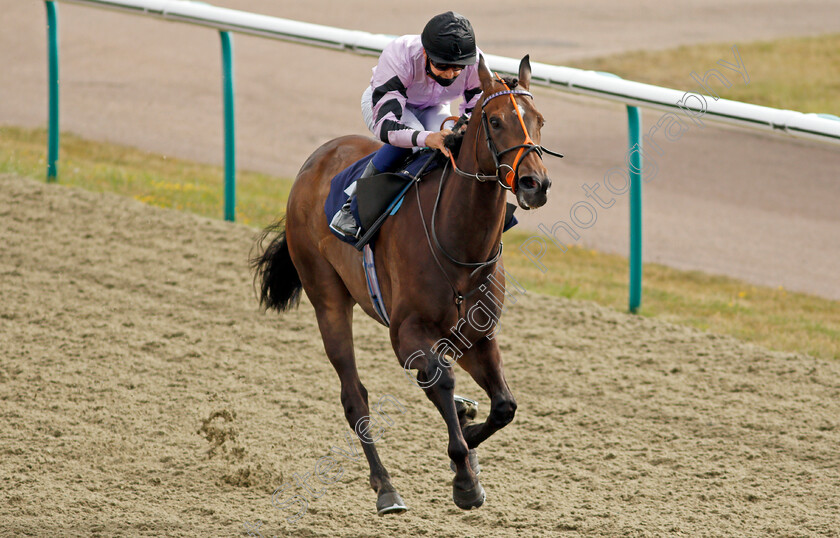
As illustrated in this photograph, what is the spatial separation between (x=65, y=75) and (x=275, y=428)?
8.93 meters

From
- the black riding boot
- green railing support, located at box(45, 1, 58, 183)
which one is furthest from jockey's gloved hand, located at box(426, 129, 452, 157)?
green railing support, located at box(45, 1, 58, 183)

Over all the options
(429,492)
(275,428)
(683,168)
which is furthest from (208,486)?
(683,168)

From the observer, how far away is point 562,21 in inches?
658

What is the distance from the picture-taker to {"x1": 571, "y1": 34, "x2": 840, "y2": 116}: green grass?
1225 centimetres

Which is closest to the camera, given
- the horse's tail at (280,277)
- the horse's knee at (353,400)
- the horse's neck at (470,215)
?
the horse's neck at (470,215)

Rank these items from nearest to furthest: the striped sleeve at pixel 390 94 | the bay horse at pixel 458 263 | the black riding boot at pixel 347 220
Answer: the bay horse at pixel 458 263, the striped sleeve at pixel 390 94, the black riding boot at pixel 347 220

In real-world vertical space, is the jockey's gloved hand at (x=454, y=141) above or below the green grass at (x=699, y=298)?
below

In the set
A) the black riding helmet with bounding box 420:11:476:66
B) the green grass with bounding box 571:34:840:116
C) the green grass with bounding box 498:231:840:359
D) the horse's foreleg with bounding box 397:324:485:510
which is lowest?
the horse's foreleg with bounding box 397:324:485:510

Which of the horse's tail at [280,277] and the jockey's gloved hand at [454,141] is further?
the horse's tail at [280,277]

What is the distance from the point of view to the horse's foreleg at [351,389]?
15.3ft

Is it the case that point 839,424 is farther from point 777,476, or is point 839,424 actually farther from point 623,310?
point 623,310

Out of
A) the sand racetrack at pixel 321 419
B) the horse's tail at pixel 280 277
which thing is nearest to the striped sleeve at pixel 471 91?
the horse's tail at pixel 280 277

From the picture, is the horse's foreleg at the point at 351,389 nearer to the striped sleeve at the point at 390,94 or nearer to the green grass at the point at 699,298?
the striped sleeve at the point at 390,94

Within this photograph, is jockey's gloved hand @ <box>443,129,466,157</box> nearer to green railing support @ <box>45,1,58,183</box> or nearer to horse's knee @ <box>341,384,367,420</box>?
horse's knee @ <box>341,384,367,420</box>
